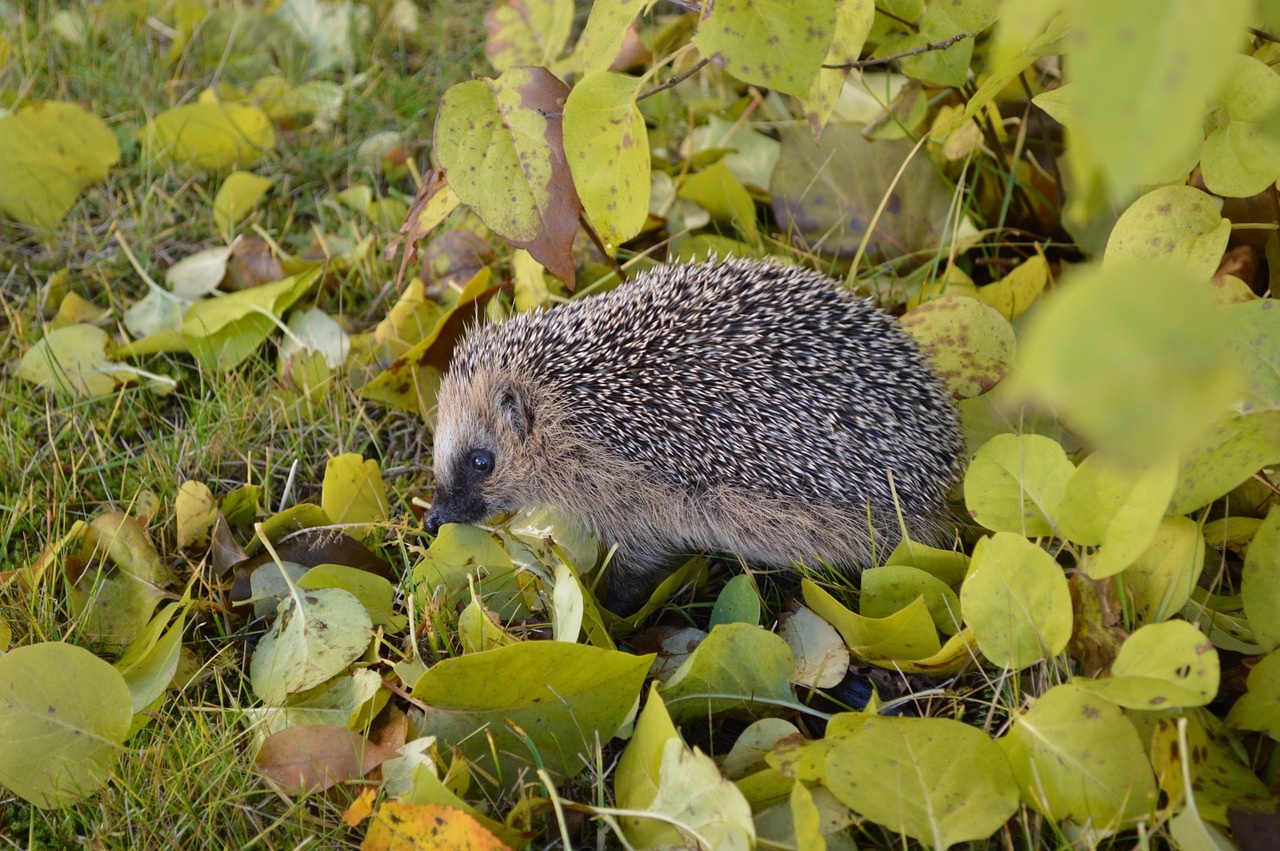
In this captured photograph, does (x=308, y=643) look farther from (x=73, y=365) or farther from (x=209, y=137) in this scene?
(x=209, y=137)

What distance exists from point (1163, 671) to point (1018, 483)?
0.59 metres

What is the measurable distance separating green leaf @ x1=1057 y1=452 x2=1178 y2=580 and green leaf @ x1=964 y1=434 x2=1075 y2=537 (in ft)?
0.50

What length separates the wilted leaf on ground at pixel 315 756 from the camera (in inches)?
79.7

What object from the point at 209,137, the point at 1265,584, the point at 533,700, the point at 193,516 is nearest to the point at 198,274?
the point at 209,137

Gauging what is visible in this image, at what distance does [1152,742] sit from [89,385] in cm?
314

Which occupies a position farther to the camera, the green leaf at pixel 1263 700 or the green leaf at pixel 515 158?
the green leaf at pixel 515 158

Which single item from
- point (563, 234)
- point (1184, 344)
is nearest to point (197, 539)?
point (563, 234)

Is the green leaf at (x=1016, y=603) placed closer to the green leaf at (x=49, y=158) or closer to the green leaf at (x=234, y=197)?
the green leaf at (x=234, y=197)

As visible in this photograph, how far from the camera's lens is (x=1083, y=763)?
175 centimetres

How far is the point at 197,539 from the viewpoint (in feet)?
8.85

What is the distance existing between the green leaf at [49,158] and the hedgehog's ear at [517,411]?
1986 mm

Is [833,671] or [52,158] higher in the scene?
[52,158]

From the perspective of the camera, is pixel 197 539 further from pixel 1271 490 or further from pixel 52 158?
pixel 1271 490

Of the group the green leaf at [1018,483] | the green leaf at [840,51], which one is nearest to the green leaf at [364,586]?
the green leaf at [1018,483]
